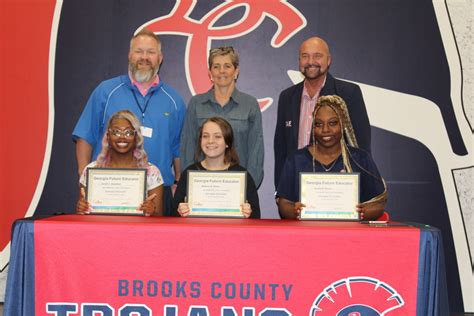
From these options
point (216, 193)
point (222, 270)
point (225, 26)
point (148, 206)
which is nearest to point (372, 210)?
point (216, 193)

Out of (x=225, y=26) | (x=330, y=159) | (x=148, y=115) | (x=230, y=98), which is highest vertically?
(x=225, y=26)

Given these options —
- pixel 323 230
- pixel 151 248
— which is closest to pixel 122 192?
pixel 151 248

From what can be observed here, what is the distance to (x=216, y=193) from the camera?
3143 millimetres

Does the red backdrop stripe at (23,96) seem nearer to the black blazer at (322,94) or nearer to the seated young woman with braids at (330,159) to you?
the black blazer at (322,94)

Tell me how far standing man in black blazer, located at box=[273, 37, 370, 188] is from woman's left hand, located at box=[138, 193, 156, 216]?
1.48 metres

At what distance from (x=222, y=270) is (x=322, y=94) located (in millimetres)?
2262

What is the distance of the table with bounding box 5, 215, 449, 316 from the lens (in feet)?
8.62

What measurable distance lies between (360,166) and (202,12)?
241 centimetres

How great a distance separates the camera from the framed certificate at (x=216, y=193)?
10.2 feet

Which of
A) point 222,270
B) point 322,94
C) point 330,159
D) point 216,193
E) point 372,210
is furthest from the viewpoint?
point 322,94

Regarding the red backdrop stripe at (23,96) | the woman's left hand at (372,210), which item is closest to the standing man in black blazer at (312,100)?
the woman's left hand at (372,210)

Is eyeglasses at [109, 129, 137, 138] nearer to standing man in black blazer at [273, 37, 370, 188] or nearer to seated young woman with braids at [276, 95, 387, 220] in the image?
seated young woman with braids at [276, 95, 387, 220]

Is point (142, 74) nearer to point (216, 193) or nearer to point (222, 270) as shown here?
point (216, 193)

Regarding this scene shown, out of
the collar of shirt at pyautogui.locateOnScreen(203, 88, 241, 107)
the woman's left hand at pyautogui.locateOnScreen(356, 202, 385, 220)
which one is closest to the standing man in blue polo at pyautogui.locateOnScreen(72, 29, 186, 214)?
the collar of shirt at pyautogui.locateOnScreen(203, 88, 241, 107)
